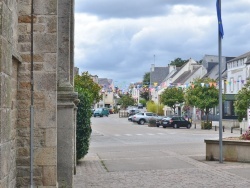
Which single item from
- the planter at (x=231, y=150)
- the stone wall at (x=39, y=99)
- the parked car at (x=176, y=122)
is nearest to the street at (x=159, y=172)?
the planter at (x=231, y=150)

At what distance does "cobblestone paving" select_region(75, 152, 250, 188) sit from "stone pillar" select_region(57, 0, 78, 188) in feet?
4.41

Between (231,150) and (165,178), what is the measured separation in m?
4.90

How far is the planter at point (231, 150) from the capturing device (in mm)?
17422

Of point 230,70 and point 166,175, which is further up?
point 230,70

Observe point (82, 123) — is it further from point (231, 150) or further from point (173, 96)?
point (173, 96)

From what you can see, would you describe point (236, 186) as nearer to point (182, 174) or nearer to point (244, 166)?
point (182, 174)

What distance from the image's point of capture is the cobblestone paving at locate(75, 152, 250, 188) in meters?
12.5

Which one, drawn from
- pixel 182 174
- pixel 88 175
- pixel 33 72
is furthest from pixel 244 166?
pixel 33 72

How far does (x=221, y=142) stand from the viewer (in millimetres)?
17344

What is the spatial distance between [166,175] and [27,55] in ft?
22.6

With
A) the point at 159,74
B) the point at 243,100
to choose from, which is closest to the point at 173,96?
the point at 243,100

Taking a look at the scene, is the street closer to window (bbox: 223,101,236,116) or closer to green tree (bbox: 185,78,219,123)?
green tree (bbox: 185,78,219,123)

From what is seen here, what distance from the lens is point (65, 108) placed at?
1134 centimetres

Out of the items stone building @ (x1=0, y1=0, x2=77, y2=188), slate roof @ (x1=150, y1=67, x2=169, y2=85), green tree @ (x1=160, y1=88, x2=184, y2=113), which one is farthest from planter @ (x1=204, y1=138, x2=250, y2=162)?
slate roof @ (x1=150, y1=67, x2=169, y2=85)
